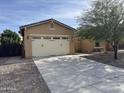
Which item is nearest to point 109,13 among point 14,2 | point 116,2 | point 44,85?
point 116,2

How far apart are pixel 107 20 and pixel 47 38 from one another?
711 centimetres

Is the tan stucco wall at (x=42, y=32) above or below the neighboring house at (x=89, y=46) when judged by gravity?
above

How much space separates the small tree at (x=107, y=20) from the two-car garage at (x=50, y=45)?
199 inches

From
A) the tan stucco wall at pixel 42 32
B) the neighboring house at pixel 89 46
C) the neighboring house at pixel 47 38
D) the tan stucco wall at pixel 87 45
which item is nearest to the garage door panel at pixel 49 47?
the neighboring house at pixel 47 38

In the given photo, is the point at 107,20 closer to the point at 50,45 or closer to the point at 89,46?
the point at 50,45

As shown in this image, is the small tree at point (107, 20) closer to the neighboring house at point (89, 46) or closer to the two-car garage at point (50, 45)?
the two-car garage at point (50, 45)

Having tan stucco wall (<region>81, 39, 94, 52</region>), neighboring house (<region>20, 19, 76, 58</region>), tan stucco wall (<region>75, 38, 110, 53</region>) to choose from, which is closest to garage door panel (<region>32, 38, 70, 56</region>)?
neighboring house (<region>20, 19, 76, 58</region>)

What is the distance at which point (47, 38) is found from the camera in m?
19.0

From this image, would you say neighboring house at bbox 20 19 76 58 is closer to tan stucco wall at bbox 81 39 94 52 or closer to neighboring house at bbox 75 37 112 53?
neighboring house at bbox 75 37 112 53

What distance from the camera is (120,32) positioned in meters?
14.4

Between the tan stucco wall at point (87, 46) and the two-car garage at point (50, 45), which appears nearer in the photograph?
the two-car garage at point (50, 45)

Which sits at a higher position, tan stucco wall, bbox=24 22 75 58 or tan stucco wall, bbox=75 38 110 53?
tan stucco wall, bbox=24 22 75 58

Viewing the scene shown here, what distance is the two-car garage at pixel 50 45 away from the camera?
1844cm

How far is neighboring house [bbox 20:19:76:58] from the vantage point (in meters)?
18.1
